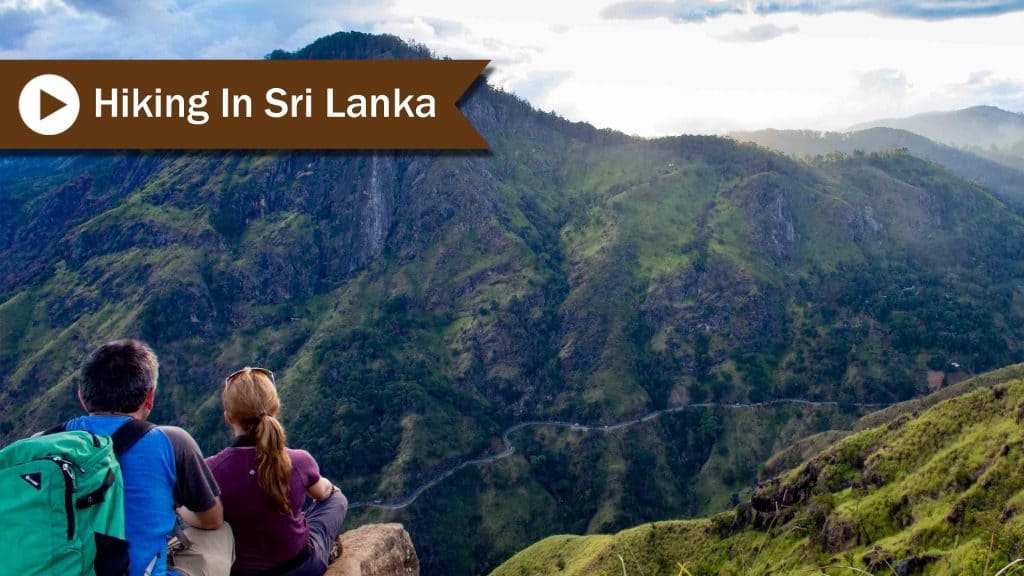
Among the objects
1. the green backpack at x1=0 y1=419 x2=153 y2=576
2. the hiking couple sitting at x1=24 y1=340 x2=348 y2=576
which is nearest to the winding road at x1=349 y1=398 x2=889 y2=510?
the hiking couple sitting at x1=24 y1=340 x2=348 y2=576

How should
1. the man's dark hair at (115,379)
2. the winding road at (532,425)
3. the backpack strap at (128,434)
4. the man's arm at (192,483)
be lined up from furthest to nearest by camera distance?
1. the winding road at (532,425)
2. the man's arm at (192,483)
3. the man's dark hair at (115,379)
4. the backpack strap at (128,434)

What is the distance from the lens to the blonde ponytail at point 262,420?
7.10 meters

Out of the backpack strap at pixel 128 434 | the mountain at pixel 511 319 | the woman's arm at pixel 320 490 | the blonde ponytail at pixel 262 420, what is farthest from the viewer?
the mountain at pixel 511 319

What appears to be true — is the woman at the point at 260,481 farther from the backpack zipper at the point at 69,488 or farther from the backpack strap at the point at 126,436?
the backpack zipper at the point at 69,488

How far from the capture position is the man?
5836 millimetres

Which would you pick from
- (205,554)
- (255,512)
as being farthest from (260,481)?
(205,554)

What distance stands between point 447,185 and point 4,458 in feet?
612

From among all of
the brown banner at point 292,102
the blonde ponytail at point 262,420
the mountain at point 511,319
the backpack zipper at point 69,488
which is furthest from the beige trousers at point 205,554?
the mountain at point 511,319

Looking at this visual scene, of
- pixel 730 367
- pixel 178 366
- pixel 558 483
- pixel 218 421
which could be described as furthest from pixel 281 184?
pixel 730 367

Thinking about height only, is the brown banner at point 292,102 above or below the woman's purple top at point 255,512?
above

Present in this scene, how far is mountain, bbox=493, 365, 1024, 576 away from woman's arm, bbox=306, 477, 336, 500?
108ft

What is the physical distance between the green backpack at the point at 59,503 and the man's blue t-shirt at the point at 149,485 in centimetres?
32

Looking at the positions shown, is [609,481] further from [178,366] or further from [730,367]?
[178,366]

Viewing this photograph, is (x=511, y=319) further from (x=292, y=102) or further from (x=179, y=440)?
(x=179, y=440)
